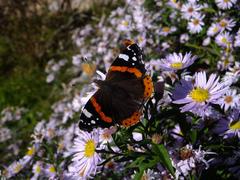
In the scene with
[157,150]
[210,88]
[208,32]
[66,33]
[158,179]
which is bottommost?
[158,179]

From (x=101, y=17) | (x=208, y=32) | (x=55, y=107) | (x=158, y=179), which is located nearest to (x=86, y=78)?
(x=55, y=107)

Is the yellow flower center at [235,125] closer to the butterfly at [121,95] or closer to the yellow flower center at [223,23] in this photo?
the butterfly at [121,95]

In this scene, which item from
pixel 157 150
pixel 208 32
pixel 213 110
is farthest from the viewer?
pixel 208 32

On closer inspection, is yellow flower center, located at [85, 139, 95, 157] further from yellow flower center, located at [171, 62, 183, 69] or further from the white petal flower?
yellow flower center, located at [171, 62, 183, 69]

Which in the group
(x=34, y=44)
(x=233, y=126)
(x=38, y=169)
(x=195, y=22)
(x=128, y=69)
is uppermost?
(x=34, y=44)

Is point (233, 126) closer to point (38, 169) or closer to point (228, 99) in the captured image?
point (228, 99)

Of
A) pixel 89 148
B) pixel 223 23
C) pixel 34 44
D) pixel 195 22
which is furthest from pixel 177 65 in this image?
pixel 34 44

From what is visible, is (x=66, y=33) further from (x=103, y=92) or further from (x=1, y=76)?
(x=103, y=92)
